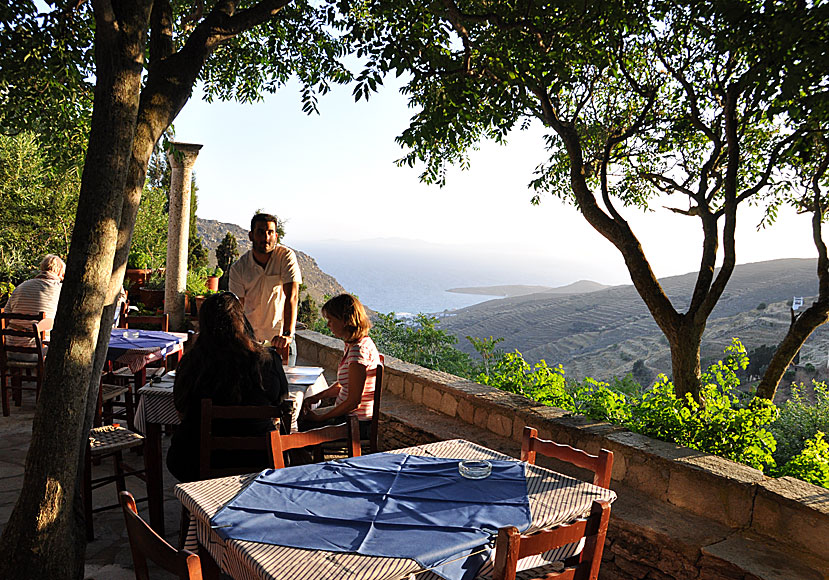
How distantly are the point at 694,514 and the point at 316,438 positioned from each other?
203cm

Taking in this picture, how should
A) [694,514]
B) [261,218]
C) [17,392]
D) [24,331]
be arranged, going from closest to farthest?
[694,514]
[261,218]
[24,331]
[17,392]

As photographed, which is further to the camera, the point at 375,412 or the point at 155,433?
the point at 375,412

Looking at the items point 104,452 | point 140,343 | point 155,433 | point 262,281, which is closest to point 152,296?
point 140,343

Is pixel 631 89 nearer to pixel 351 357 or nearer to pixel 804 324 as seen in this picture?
pixel 804 324

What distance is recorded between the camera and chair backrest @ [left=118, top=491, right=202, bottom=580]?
4.22 ft

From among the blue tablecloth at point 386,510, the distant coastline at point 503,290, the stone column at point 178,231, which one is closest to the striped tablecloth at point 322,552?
the blue tablecloth at point 386,510

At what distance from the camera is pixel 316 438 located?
2613 millimetres

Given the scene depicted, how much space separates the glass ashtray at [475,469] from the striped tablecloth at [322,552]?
0.54 ft

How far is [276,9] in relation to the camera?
343 cm

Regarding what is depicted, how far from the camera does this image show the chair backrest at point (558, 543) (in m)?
1.49

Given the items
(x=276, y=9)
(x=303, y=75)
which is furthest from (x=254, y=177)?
(x=276, y=9)

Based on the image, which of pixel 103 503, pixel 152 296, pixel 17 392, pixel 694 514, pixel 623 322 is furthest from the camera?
pixel 623 322

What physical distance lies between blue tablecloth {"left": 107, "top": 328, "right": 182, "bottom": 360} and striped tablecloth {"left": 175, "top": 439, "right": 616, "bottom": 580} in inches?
112

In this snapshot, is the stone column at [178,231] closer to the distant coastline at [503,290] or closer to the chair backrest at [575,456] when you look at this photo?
the chair backrest at [575,456]
